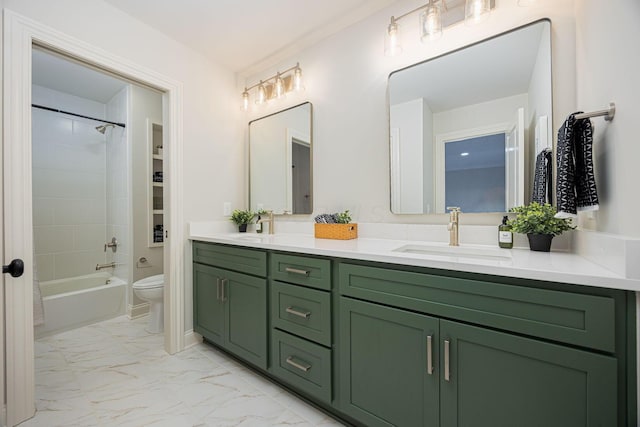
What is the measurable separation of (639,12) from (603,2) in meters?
0.29

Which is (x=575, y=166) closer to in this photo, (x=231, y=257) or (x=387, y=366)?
(x=387, y=366)

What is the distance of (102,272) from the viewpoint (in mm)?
3250

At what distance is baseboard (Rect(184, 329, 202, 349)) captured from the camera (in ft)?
7.10

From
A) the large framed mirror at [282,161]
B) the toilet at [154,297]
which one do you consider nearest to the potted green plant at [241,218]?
the large framed mirror at [282,161]

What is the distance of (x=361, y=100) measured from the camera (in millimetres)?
1909

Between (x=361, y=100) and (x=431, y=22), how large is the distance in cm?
58

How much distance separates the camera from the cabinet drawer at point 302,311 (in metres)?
1.35

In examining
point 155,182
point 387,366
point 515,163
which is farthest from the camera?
point 155,182

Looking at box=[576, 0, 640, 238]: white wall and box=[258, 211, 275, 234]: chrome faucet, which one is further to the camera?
box=[258, 211, 275, 234]: chrome faucet

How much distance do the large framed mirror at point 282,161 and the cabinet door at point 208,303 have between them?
0.73 meters

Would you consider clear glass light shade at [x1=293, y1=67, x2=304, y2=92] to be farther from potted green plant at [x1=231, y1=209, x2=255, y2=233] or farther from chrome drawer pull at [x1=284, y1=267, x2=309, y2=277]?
chrome drawer pull at [x1=284, y1=267, x2=309, y2=277]

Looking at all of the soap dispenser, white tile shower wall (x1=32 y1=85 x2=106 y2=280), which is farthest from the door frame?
the soap dispenser

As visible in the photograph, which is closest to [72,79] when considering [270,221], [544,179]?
[270,221]

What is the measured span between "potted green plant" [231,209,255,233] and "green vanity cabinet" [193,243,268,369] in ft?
1.52
